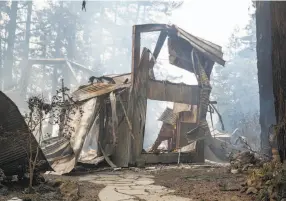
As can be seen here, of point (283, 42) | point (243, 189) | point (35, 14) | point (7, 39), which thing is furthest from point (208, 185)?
point (35, 14)

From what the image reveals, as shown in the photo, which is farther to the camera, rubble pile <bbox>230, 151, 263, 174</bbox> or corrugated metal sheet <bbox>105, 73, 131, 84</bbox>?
corrugated metal sheet <bbox>105, 73, 131, 84</bbox>

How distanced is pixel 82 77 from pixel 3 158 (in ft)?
76.9

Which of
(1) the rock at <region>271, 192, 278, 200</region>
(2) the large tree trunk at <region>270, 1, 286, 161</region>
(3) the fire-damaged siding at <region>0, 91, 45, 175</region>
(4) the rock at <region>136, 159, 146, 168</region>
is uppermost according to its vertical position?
(2) the large tree trunk at <region>270, 1, 286, 161</region>

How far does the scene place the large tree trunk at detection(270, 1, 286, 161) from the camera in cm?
484

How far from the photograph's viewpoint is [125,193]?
5543mm

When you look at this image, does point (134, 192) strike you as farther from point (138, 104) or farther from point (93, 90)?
point (93, 90)

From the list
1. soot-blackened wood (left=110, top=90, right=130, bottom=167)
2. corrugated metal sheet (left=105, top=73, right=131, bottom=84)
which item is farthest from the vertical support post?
corrugated metal sheet (left=105, top=73, right=131, bottom=84)

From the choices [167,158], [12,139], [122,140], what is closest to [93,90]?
[122,140]

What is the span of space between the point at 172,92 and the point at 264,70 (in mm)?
3472

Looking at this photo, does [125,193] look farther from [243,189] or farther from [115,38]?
[115,38]

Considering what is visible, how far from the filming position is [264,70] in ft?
35.9

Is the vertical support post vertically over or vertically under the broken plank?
over

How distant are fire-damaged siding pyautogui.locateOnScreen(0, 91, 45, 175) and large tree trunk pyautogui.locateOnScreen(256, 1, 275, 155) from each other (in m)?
7.98

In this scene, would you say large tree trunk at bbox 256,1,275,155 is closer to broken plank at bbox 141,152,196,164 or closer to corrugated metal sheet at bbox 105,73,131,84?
broken plank at bbox 141,152,196,164
